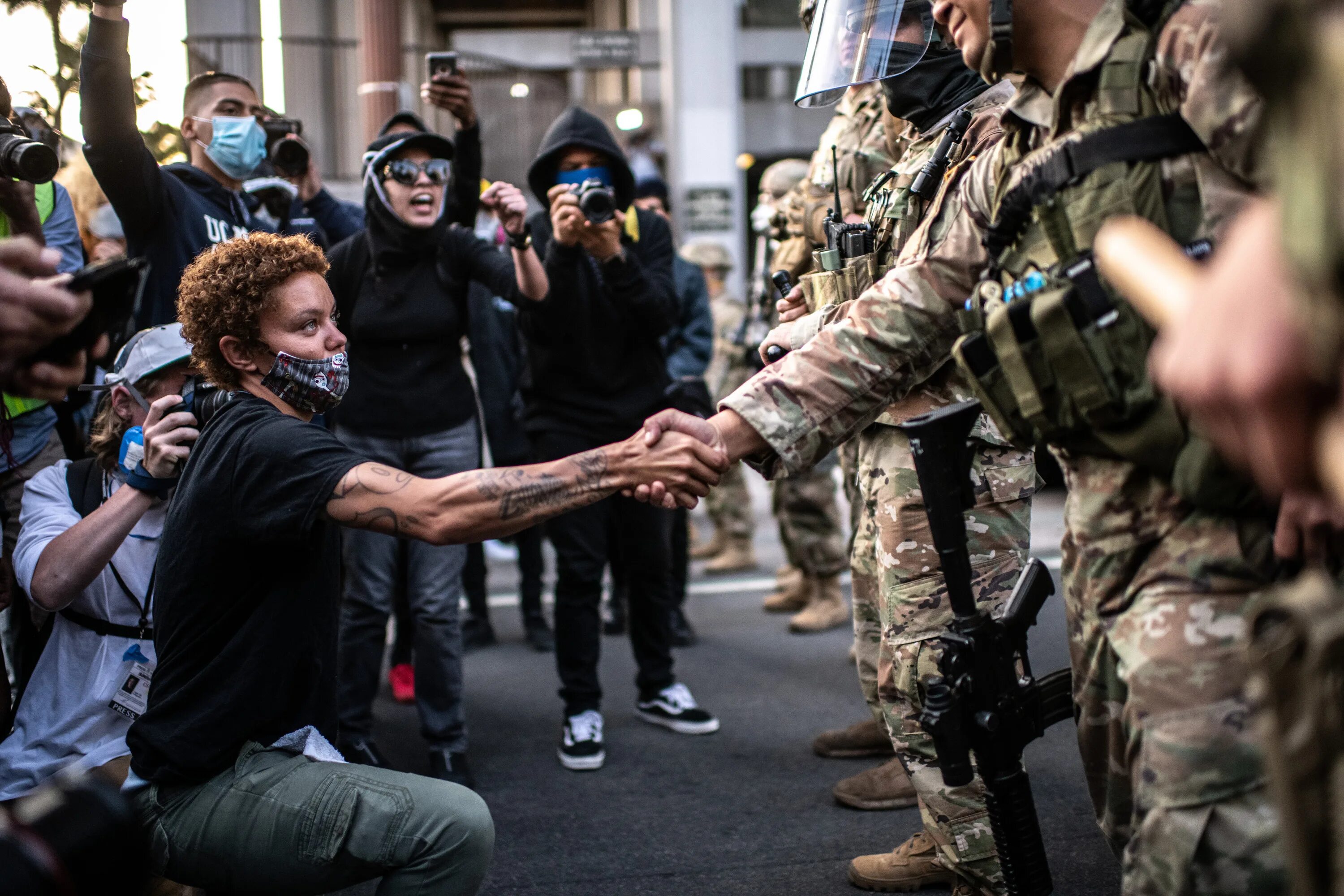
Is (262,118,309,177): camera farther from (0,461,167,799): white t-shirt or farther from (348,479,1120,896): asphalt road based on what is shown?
(348,479,1120,896): asphalt road

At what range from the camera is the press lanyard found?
2.88 meters

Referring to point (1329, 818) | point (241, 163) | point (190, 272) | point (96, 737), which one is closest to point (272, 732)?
point (96, 737)

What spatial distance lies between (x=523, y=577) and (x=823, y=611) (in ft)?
4.77

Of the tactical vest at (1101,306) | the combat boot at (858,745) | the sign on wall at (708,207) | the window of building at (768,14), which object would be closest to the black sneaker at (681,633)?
the combat boot at (858,745)

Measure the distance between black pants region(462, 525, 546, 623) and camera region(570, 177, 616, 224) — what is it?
2.04 metres

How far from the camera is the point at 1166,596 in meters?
1.75

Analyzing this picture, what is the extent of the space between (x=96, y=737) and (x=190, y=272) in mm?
1099

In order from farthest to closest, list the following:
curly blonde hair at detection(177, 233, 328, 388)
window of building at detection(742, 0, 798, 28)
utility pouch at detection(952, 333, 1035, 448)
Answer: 1. window of building at detection(742, 0, 798, 28)
2. curly blonde hair at detection(177, 233, 328, 388)
3. utility pouch at detection(952, 333, 1035, 448)

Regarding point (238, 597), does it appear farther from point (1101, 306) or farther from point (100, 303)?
point (1101, 306)

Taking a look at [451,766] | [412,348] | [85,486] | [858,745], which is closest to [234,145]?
[412,348]

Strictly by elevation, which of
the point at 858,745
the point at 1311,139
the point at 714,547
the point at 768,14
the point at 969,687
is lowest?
the point at 714,547

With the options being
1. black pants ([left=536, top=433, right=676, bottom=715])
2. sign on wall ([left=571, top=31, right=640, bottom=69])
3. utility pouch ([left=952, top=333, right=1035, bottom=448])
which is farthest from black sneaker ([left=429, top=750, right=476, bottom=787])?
sign on wall ([left=571, top=31, right=640, bottom=69])

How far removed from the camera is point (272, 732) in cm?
239

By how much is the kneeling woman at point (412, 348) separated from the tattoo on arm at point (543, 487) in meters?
1.63
